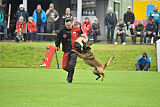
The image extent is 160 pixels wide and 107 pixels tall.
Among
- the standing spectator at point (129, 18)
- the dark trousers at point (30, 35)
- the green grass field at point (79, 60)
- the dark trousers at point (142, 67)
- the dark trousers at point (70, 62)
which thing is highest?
the standing spectator at point (129, 18)

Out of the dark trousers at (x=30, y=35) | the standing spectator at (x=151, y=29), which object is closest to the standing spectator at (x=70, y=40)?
the dark trousers at (x=30, y=35)

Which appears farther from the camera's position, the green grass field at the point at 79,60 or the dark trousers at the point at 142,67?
the green grass field at the point at 79,60

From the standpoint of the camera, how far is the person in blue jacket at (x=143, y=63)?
21.2m

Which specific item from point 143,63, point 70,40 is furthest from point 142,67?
point 70,40

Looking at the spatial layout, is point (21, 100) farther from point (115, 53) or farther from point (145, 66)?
point (115, 53)

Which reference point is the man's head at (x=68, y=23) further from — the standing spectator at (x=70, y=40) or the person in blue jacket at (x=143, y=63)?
the person in blue jacket at (x=143, y=63)

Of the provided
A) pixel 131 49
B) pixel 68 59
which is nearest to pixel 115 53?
pixel 131 49

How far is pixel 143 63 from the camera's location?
21.4 m

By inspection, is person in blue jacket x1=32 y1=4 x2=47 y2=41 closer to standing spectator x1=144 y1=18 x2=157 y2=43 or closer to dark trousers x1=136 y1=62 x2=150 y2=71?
standing spectator x1=144 y1=18 x2=157 y2=43

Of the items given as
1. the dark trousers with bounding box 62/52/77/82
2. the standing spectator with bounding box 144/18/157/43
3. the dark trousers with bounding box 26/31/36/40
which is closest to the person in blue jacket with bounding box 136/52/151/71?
the standing spectator with bounding box 144/18/157/43

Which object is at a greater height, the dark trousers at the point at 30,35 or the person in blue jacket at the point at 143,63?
the dark trousers at the point at 30,35

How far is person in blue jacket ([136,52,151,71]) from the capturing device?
2120 cm

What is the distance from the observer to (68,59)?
41.8 ft

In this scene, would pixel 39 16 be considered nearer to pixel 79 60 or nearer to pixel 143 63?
pixel 79 60
